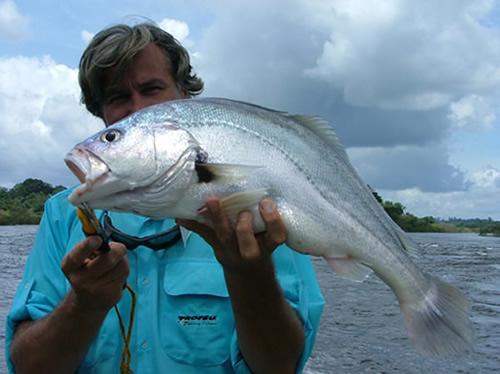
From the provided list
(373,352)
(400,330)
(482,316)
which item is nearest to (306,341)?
(373,352)

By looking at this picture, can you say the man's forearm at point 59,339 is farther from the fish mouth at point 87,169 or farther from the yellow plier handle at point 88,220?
the fish mouth at point 87,169

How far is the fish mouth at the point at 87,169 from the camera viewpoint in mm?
2592

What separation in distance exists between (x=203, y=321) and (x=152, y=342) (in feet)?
0.98

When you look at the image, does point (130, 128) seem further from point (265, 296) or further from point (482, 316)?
point (482, 316)

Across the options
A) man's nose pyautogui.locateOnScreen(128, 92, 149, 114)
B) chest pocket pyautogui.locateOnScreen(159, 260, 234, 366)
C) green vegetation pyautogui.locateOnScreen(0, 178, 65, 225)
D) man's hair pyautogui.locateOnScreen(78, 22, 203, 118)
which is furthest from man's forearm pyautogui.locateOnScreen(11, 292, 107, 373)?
green vegetation pyautogui.locateOnScreen(0, 178, 65, 225)

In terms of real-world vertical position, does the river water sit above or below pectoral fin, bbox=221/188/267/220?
below

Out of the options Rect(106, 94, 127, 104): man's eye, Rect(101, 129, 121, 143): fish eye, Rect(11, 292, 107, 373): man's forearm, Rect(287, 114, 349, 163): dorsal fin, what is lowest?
Rect(11, 292, 107, 373): man's forearm

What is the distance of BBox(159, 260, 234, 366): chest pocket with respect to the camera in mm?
3250

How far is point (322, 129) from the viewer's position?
314 cm

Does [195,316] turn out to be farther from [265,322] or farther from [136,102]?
[136,102]

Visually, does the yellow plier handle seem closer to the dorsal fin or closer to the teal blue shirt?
the teal blue shirt

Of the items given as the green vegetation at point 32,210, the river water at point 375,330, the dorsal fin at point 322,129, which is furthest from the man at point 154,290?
the green vegetation at point 32,210

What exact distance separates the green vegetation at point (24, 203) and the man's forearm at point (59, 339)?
5624 centimetres

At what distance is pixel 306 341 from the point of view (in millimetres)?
3490
